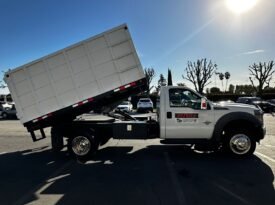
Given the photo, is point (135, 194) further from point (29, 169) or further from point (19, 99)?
point (19, 99)

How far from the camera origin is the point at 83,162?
7.48 m

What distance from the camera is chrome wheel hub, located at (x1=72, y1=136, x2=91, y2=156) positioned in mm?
7871

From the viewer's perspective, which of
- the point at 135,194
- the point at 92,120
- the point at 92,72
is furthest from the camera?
the point at 92,120

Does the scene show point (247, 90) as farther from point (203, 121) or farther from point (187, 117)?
point (187, 117)

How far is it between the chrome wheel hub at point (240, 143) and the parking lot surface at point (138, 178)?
34 cm

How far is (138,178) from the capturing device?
5887 millimetres

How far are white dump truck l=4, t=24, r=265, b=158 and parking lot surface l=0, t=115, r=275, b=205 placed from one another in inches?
26.9

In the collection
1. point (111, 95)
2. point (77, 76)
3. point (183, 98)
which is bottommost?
point (183, 98)

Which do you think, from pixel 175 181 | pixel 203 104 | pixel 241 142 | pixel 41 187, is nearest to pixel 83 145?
pixel 41 187

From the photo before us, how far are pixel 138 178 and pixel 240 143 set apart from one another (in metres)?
3.37

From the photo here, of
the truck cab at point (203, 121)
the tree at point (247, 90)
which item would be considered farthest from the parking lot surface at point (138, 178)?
the tree at point (247, 90)

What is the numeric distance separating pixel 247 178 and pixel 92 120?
4802 millimetres

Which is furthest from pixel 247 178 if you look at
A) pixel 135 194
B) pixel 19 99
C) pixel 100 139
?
pixel 19 99

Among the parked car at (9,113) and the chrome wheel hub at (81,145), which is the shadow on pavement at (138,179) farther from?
the parked car at (9,113)
